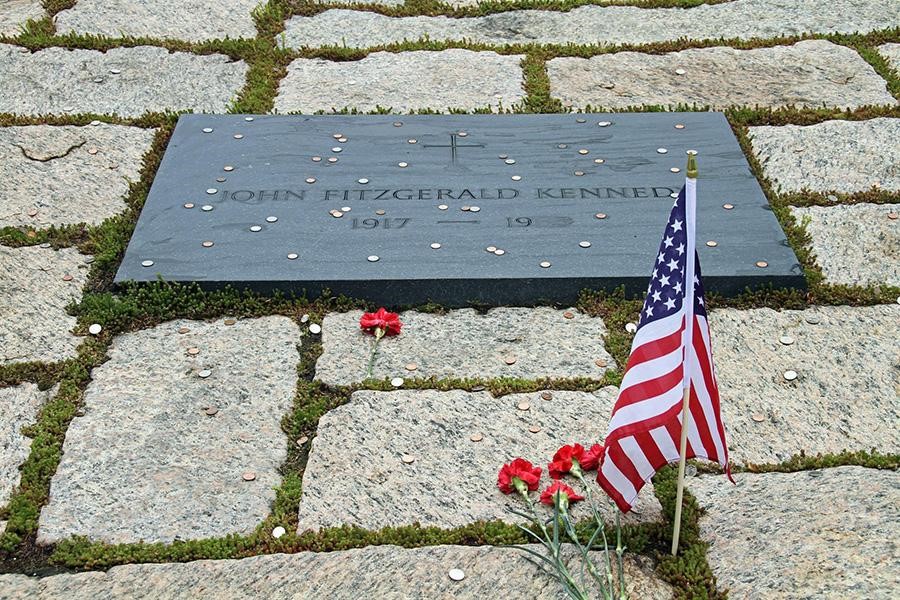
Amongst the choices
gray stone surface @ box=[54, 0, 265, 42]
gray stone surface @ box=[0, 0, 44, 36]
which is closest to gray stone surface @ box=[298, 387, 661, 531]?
gray stone surface @ box=[54, 0, 265, 42]

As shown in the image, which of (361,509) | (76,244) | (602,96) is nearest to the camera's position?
(361,509)

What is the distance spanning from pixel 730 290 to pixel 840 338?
0.33 m

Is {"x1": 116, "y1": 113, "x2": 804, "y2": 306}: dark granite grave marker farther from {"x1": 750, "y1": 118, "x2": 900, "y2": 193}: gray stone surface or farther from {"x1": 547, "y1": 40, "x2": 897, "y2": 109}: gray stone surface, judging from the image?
{"x1": 547, "y1": 40, "x2": 897, "y2": 109}: gray stone surface

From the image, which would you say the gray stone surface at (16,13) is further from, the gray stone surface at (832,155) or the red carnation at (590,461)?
the red carnation at (590,461)

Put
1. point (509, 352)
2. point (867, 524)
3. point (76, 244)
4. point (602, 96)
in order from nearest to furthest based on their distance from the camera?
1. point (867, 524)
2. point (509, 352)
3. point (76, 244)
4. point (602, 96)

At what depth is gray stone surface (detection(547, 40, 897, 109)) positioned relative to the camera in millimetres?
4180

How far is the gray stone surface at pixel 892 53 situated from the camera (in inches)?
175

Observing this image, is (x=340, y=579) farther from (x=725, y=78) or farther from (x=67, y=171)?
(x=725, y=78)

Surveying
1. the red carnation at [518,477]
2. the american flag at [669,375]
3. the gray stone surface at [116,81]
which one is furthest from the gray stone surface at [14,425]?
the gray stone surface at [116,81]

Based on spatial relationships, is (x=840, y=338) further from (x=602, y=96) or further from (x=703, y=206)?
(x=602, y=96)

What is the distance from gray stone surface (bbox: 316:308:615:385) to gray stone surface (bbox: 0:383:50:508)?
0.72 meters

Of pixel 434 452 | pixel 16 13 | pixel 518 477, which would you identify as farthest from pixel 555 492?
pixel 16 13

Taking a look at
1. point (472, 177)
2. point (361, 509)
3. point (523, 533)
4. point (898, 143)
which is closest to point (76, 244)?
point (472, 177)

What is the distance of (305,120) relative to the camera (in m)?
3.93
